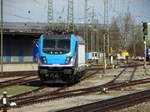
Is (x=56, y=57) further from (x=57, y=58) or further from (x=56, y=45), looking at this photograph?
(x=56, y=45)

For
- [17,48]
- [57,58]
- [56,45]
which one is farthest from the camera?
[17,48]

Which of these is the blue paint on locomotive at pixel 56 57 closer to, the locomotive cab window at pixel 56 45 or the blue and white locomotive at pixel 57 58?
the blue and white locomotive at pixel 57 58

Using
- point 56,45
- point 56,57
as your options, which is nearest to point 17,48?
point 56,45

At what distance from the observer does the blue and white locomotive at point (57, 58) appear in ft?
72.0

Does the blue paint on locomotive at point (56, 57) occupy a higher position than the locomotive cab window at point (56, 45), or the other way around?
the locomotive cab window at point (56, 45)

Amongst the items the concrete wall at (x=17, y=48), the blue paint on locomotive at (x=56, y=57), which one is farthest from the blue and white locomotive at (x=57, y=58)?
the concrete wall at (x=17, y=48)

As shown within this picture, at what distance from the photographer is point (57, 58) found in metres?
22.0

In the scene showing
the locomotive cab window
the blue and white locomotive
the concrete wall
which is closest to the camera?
the blue and white locomotive

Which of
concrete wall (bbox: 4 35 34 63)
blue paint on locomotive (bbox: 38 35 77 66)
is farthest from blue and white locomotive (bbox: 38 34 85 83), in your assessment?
concrete wall (bbox: 4 35 34 63)

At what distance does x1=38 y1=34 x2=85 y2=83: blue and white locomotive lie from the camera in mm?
21938

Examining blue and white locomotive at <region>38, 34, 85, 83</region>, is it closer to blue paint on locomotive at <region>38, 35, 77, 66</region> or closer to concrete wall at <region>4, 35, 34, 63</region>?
blue paint on locomotive at <region>38, 35, 77, 66</region>

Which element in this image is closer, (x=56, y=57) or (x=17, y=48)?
(x=56, y=57)

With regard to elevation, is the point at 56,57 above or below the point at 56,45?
below

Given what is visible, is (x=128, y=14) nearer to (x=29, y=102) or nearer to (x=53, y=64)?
(x=53, y=64)
